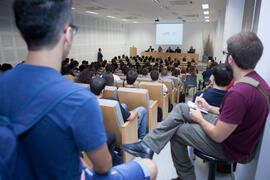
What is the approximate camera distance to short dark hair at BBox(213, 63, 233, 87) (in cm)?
168

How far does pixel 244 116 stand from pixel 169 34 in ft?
51.5

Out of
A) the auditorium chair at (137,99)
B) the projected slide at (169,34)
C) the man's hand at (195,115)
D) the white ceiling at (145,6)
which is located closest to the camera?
the man's hand at (195,115)

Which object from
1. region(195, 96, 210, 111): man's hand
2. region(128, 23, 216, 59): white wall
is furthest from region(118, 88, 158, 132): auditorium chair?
region(128, 23, 216, 59): white wall

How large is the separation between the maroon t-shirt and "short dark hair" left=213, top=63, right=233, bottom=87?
1.70 feet

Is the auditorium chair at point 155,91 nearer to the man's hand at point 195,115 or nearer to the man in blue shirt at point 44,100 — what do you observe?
the man's hand at point 195,115

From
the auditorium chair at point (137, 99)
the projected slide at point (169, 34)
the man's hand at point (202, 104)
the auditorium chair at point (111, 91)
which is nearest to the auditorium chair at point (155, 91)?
the auditorium chair at point (137, 99)

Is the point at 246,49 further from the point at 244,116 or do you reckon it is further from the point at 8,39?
the point at 8,39

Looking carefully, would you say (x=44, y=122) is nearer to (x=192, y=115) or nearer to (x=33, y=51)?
(x=33, y=51)

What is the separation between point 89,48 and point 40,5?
1181cm

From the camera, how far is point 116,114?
1767 mm

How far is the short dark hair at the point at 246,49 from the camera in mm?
1106

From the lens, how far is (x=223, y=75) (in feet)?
5.64

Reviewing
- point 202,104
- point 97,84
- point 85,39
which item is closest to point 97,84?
point 97,84

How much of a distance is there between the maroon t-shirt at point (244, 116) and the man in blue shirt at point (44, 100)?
0.83 meters
